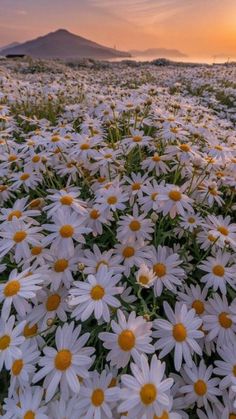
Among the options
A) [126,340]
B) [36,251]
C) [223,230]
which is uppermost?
[223,230]

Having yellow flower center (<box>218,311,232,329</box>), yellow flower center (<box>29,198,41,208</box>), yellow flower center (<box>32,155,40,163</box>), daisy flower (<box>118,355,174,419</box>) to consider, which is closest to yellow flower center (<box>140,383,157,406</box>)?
daisy flower (<box>118,355,174,419</box>)

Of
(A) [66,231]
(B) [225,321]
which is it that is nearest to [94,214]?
(A) [66,231]

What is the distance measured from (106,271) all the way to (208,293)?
72 centimetres

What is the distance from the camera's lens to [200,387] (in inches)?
64.5

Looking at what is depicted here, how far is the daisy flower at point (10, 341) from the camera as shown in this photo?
161 centimetres

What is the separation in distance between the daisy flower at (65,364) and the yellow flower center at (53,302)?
22 centimetres

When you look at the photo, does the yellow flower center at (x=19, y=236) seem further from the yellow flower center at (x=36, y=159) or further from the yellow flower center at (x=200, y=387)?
the yellow flower center at (x=200, y=387)

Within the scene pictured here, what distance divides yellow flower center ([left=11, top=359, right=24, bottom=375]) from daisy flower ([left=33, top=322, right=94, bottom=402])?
12 centimetres

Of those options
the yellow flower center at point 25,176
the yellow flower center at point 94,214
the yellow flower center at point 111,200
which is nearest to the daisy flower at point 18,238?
the yellow flower center at point 94,214

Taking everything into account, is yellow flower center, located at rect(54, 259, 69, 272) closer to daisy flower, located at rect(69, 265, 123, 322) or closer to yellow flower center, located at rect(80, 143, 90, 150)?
daisy flower, located at rect(69, 265, 123, 322)

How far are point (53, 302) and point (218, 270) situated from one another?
951 mm

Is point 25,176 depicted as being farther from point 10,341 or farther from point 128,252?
point 10,341

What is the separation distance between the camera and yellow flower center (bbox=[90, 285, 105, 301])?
1.70 meters

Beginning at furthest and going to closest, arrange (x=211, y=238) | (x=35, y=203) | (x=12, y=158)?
1. (x=12, y=158)
2. (x=35, y=203)
3. (x=211, y=238)
